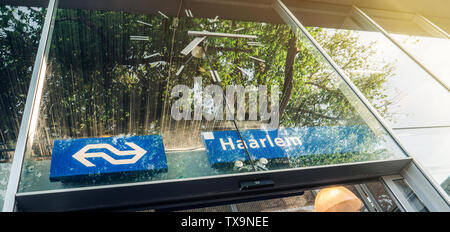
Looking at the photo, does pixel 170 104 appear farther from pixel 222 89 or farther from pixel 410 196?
pixel 410 196

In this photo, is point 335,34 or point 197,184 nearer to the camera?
point 197,184

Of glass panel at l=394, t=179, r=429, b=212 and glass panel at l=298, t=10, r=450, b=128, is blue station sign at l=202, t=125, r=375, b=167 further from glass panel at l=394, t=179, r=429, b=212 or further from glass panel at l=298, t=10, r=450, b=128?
glass panel at l=298, t=10, r=450, b=128

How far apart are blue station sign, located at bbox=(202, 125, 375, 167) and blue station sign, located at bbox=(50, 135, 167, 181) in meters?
0.44

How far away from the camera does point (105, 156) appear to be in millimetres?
1971

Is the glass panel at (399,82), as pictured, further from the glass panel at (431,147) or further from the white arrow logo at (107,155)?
the white arrow logo at (107,155)

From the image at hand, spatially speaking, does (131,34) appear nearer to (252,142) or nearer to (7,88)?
(7,88)

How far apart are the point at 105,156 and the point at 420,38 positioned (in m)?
4.36

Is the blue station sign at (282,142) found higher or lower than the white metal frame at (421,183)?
higher

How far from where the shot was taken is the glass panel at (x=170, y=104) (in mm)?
1986

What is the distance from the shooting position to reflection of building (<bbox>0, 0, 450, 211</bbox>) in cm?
205

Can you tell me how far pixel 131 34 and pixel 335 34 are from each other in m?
2.56

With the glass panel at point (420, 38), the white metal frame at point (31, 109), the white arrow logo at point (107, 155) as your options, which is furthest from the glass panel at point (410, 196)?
the white metal frame at point (31, 109)
